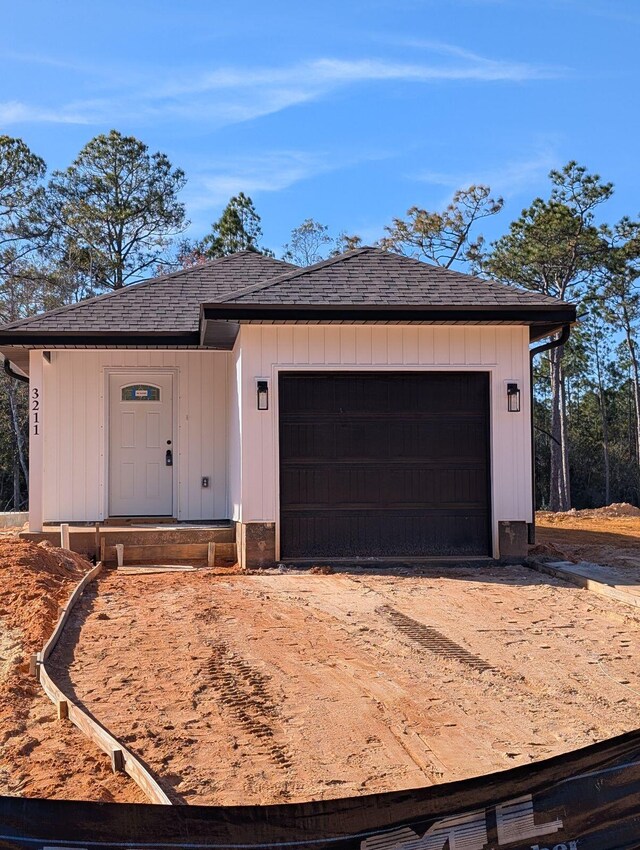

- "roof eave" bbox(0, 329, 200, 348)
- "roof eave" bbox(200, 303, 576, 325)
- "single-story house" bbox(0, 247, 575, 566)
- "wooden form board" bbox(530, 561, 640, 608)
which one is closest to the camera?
"wooden form board" bbox(530, 561, 640, 608)

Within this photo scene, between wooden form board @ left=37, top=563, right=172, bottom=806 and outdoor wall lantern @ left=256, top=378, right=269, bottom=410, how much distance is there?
15.2 feet

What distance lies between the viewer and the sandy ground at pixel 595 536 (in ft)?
36.4

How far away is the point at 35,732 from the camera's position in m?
4.46

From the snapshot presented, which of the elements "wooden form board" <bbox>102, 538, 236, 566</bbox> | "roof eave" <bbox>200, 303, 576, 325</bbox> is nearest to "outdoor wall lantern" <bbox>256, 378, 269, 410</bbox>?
"roof eave" <bbox>200, 303, 576, 325</bbox>

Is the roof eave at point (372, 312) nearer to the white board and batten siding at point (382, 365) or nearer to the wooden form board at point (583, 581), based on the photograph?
the white board and batten siding at point (382, 365)

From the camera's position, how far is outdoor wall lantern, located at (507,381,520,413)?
34.8 feet

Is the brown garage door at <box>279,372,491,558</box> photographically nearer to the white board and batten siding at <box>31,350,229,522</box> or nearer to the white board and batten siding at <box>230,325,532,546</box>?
the white board and batten siding at <box>230,325,532,546</box>

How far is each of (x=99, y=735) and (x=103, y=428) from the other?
8081mm

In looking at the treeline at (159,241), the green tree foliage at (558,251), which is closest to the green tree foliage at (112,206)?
the treeline at (159,241)

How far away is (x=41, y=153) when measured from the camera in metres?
29.7

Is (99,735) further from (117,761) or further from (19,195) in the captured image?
(19,195)

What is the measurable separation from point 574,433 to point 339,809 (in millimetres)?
42922

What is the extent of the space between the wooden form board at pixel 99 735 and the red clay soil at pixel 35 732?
38 mm

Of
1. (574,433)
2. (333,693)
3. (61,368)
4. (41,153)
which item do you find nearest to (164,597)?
(333,693)
